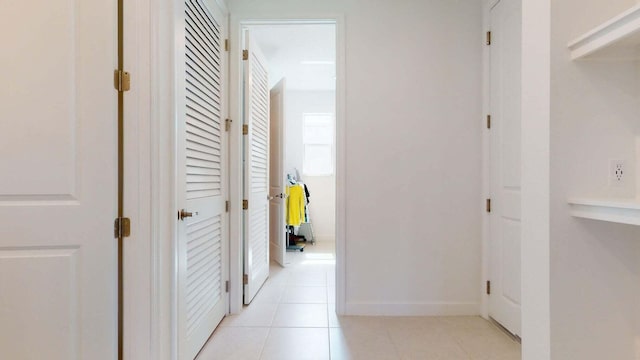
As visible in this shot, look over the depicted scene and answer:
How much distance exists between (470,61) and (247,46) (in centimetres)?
174

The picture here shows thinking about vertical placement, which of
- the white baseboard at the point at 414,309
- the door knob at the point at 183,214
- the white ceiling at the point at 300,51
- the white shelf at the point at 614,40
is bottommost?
the white baseboard at the point at 414,309

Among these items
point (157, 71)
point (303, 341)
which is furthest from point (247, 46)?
point (303, 341)

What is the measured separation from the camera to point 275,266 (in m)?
3.89

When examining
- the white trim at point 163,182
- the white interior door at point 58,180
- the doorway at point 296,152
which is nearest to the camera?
the white interior door at point 58,180

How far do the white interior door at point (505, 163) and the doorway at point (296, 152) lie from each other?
3.96ft

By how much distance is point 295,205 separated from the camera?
183 inches

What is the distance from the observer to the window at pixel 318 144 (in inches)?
215

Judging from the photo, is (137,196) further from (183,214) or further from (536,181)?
(536,181)

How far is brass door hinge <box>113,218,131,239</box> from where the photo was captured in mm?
1366

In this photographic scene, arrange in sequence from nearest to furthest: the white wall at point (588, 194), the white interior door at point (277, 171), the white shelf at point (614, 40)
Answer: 1. the white shelf at point (614, 40)
2. the white wall at point (588, 194)
3. the white interior door at point (277, 171)

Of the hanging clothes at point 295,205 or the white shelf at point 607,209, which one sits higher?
the white shelf at point 607,209

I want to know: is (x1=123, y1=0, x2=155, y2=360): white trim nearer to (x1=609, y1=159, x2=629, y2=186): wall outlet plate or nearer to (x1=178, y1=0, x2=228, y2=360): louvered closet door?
(x1=178, y1=0, x2=228, y2=360): louvered closet door

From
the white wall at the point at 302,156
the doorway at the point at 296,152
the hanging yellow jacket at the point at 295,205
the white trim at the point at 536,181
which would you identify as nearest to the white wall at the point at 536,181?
the white trim at the point at 536,181

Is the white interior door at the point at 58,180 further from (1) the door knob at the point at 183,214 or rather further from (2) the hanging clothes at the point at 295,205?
(2) the hanging clothes at the point at 295,205
